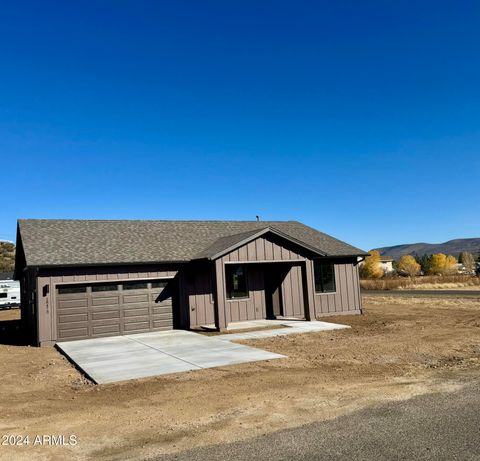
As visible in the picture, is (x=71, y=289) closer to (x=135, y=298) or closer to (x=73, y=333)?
(x=73, y=333)

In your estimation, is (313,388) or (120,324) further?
(120,324)

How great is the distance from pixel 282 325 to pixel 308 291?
2115mm

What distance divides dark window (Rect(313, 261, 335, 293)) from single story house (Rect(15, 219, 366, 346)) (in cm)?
5

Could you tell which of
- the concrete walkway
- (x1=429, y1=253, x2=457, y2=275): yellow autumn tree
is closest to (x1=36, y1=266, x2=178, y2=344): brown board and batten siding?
the concrete walkway

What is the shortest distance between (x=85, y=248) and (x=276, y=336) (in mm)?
8449

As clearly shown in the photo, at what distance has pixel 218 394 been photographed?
801 centimetres

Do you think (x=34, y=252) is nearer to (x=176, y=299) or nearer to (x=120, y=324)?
(x=120, y=324)

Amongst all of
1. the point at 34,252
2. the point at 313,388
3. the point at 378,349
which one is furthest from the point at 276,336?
the point at 34,252

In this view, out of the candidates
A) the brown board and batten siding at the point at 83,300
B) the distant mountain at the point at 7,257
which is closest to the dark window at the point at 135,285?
the brown board and batten siding at the point at 83,300

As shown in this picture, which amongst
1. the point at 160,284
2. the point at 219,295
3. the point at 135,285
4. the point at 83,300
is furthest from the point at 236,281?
the point at 83,300

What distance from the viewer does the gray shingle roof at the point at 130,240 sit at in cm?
1709

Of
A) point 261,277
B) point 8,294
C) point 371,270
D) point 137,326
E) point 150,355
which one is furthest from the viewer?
point 371,270

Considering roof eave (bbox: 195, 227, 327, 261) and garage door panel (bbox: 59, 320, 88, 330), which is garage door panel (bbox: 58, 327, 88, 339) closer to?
garage door panel (bbox: 59, 320, 88, 330)

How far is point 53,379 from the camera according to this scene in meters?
10.1
